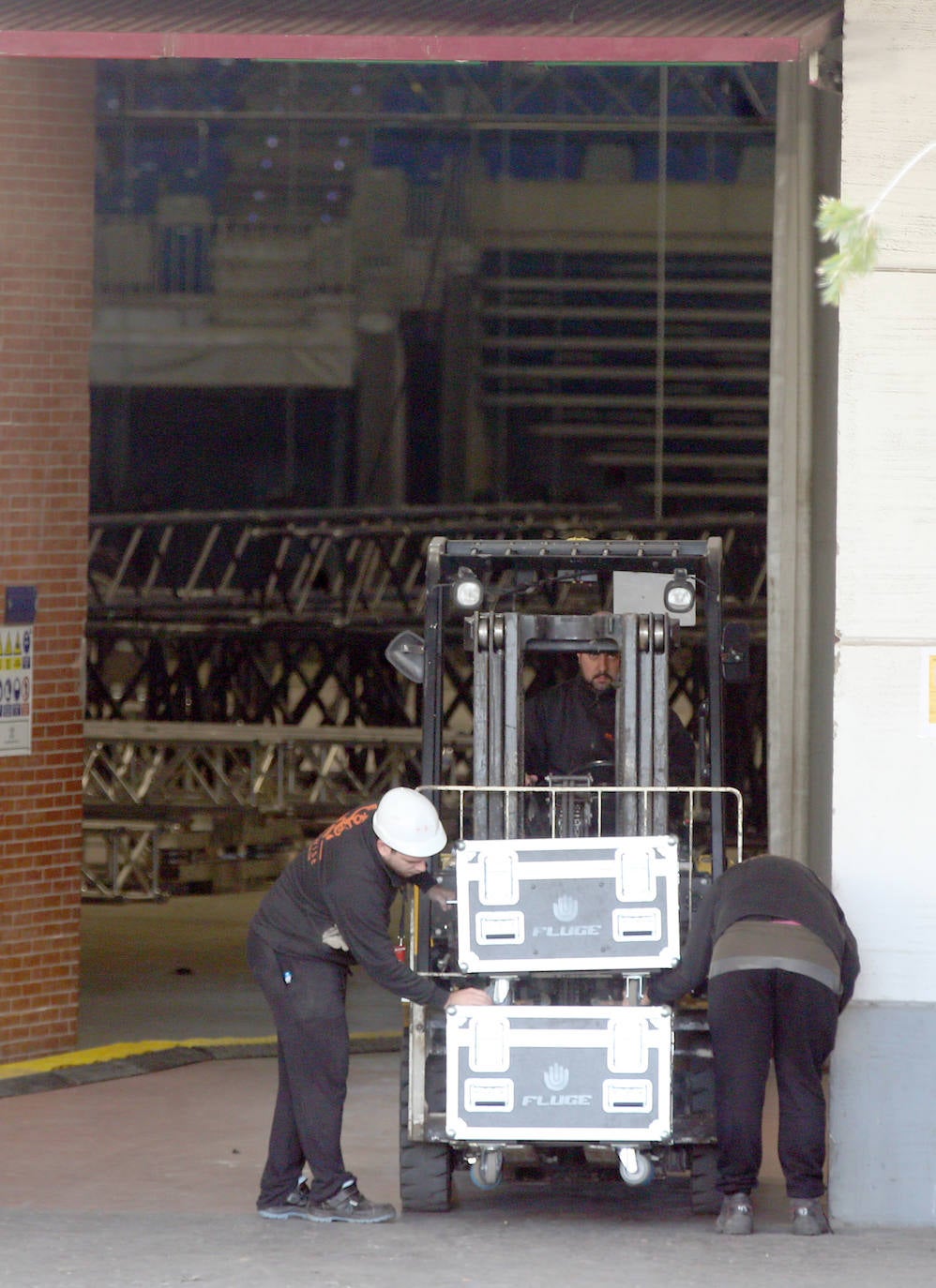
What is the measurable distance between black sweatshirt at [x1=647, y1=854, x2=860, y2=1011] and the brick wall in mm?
3958

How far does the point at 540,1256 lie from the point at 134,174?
27125 mm

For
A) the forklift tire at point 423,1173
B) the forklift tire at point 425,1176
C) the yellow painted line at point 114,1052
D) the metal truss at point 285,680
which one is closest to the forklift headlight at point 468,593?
the forklift tire at point 423,1173

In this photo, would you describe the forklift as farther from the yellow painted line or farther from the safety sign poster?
the yellow painted line

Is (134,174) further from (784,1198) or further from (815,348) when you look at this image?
(784,1198)

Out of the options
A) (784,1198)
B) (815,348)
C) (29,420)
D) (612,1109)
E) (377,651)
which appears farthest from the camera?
(377,651)

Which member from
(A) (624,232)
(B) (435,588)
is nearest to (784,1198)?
(B) (435,588)

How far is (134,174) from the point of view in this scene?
3142cm

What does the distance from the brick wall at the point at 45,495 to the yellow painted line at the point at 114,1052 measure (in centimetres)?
9

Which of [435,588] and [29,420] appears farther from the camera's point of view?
[29,420]

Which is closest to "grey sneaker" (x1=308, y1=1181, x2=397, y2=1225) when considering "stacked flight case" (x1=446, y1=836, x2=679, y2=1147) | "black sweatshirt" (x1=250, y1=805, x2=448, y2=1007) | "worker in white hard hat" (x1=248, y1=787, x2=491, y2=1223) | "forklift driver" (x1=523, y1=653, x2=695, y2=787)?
"worker in white hard hat" (x1=248, y1=787, x2=491, y2=1223)

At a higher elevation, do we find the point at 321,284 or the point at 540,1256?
the point at 321,284

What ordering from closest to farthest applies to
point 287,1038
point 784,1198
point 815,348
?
point 287,1038 < point 784,1198 < point 815,348

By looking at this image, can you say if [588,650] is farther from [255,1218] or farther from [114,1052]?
[114,1052]

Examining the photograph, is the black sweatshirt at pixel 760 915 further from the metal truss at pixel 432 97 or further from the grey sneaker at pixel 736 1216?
the metal truss at pixel 432 97
